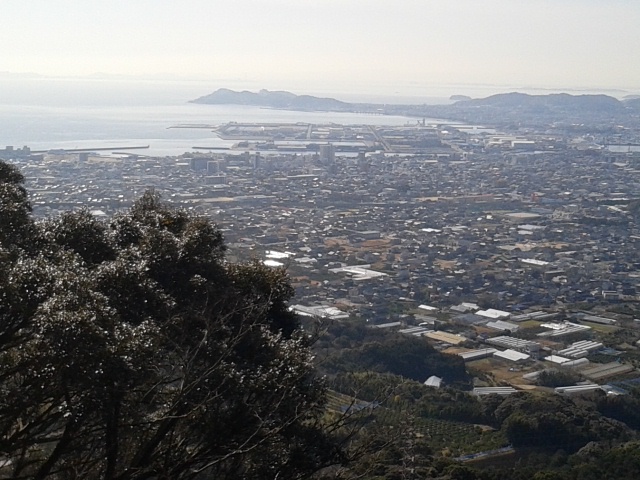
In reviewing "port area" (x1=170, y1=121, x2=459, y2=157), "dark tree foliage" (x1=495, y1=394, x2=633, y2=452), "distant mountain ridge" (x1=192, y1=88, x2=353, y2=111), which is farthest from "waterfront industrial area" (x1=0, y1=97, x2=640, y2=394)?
"distant mountain ridge" (x1=192, y1=88, x2=353, y2=111)

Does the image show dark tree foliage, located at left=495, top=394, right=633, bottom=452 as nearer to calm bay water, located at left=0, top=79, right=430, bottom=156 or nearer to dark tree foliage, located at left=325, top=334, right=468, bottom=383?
dark tree foliage, located at left=325, top=334, right=468, bottom=383

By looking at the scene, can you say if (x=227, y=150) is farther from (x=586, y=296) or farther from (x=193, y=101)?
(x=193, y=101)

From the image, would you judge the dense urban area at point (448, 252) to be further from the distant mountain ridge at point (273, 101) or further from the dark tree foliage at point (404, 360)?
the distant mountain ridge at point (273, 101)

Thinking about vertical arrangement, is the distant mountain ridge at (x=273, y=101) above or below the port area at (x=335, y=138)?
above

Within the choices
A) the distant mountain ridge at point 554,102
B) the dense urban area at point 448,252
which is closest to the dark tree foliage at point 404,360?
the dense urban area at point 448,252

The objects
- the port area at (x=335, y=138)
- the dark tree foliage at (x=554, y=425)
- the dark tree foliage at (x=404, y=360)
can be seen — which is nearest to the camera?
the dark tree foliage at (x=554, y=425)

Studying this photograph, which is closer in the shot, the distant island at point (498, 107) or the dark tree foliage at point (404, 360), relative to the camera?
the dark tree foliage at point (404, 360)

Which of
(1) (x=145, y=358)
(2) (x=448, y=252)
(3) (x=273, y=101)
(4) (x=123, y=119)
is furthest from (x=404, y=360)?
(3) (x=273, y=101)

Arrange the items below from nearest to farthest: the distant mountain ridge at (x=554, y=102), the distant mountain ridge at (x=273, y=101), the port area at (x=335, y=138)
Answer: the port area at (x=335, y=138), the distant mountain ridge at (x=554, y=102), the distant mountain ridge at (x=273, y=101)
